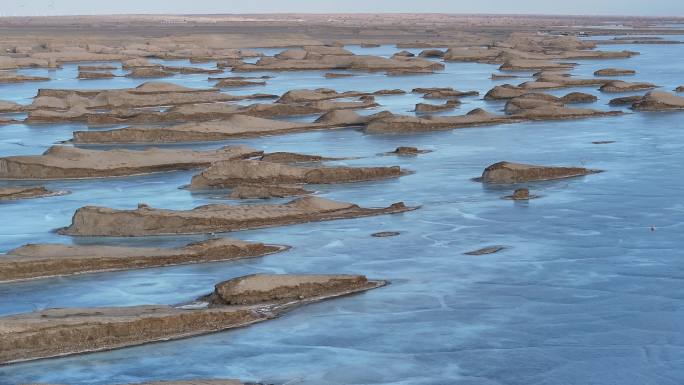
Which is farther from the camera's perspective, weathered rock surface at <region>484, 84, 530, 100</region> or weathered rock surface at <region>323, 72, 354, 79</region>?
weathered rock surface at <region>323, 72, 354, 79</region>

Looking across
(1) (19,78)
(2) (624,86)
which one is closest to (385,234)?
(2) (624,86)

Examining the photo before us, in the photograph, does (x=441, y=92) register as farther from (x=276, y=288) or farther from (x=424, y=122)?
(x=276, y=288)

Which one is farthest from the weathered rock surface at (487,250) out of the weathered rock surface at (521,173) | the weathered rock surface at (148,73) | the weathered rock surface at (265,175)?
the weathered rock surface at (148,73)

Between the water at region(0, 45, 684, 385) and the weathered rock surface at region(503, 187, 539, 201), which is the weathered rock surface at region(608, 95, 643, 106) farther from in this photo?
the weathered rock surface at region(503, 187, 539, 201)

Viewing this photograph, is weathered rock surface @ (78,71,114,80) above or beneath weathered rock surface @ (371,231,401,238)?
above

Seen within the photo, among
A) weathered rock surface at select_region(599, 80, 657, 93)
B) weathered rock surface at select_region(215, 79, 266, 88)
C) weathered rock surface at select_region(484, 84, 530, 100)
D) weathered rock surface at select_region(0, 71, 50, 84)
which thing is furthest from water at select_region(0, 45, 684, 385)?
weathered rock surface at select_region(0, 71, 50, 84)

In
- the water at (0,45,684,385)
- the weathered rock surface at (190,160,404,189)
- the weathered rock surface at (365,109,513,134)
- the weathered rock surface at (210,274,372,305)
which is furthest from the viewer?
the weathered rock surface at (365,109,513,134)

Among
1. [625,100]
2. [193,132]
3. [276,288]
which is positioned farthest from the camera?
[625,100]
